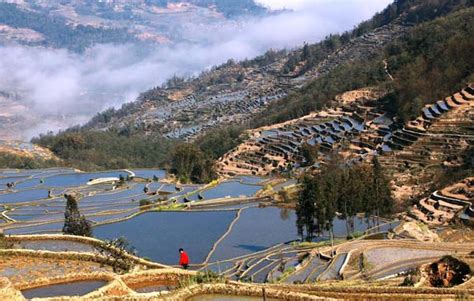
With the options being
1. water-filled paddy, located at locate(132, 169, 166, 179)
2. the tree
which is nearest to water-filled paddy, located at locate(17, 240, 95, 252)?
the tree

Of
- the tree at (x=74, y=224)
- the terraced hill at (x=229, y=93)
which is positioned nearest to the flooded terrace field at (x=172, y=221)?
the tree at (x=74, y=224)

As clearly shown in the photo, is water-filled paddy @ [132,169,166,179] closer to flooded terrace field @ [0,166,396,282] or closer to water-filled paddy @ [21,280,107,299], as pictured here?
flooded terrace field @ [0,166,396,282]

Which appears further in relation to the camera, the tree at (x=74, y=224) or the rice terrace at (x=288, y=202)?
the tree at (x=74, y=224)

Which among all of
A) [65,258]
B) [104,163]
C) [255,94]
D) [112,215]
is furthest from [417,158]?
[255,94]

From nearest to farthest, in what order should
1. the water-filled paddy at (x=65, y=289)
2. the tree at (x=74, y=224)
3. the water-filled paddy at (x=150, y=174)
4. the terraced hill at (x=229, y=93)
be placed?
the water-filled paddy at (x=65, y=289), the tree at (x=74, y=224), the water-filled paddy at (x=150, y=174), the terraced hill at (x=229, y=93)

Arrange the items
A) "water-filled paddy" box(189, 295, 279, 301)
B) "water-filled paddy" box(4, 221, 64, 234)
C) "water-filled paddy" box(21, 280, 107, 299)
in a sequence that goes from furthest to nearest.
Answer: "water-filled paddy" box(4, 221, 64, 234)
"water-filled paddy" box(21, 280, 107, 299)
"water-filled paddy" box(189, 295, 279, 301)

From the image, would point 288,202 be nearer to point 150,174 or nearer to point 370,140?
point 370,140

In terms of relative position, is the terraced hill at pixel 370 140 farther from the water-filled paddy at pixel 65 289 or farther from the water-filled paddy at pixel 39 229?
the water-filled paddy at pixel 65 289
